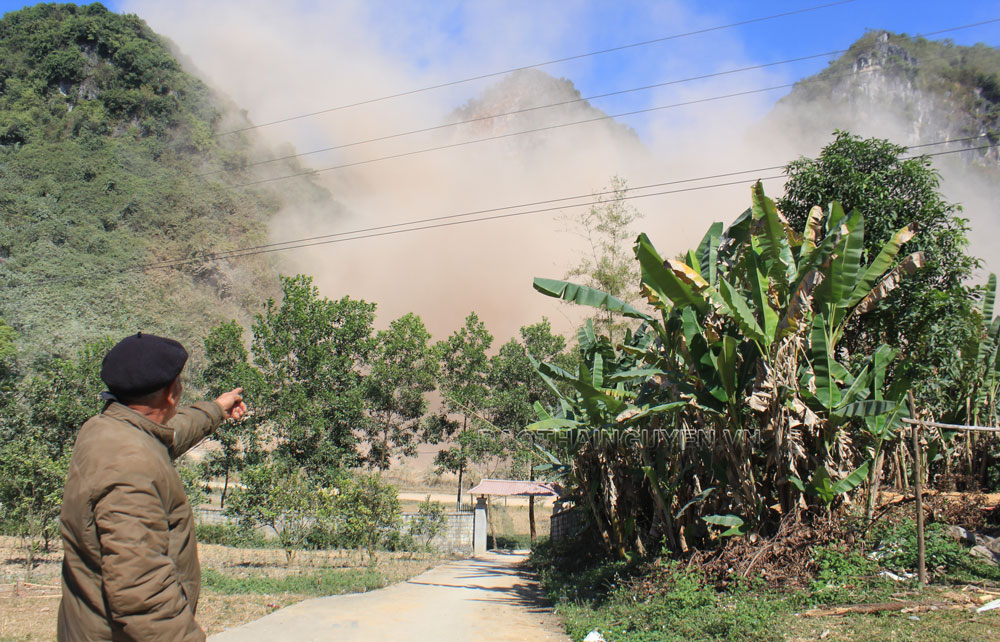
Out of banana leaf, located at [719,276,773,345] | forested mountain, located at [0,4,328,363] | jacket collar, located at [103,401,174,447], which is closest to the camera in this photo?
jacket collar, located at [103,401,174,447]

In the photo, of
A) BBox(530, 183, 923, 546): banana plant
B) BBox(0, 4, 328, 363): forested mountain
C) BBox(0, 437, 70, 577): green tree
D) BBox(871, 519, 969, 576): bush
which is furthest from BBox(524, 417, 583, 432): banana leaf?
BBox(0, 4, 328, 363): forested mountain

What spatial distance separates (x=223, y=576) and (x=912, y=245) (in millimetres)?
10316

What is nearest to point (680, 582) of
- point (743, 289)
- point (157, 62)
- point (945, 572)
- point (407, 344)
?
point (945, 572)

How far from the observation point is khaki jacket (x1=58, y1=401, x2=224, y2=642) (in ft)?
5.32

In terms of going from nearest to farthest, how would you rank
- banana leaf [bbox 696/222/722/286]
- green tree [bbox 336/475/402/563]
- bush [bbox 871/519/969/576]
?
bush [bbox 871/519/969/576] < banana leaf [bbox 696/222/722/286] < green tree [bbox 336/475/402/563]

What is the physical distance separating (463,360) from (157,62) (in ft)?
184

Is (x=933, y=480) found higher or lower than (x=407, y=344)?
lower

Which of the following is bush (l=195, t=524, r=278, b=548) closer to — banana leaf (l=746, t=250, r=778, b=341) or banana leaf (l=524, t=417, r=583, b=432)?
banana leaf (l=524, t=417, r=583, b=432)

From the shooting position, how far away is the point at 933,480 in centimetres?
903

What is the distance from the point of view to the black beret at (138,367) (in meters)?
1.86

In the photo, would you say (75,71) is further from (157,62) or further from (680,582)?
(680,582)

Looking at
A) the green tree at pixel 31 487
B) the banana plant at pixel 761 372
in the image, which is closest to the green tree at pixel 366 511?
the green tree at pixel 31 487

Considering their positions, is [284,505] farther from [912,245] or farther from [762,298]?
Result: [912,245]

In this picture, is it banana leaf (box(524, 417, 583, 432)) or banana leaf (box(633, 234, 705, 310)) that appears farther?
banana leaf (box(524, 417, 583, 432))
